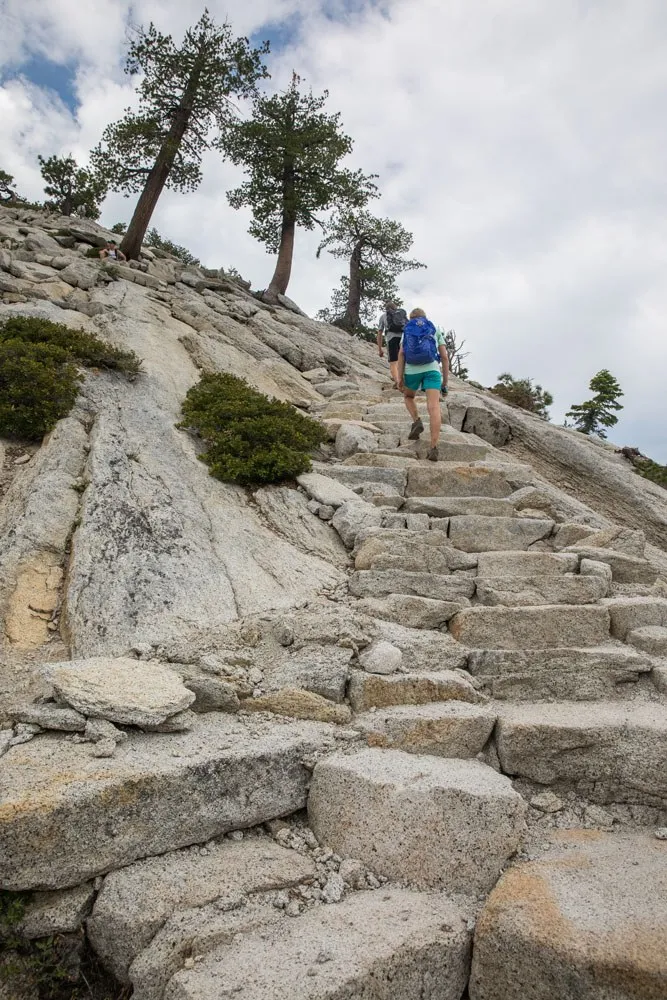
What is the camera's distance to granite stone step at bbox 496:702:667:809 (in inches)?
168

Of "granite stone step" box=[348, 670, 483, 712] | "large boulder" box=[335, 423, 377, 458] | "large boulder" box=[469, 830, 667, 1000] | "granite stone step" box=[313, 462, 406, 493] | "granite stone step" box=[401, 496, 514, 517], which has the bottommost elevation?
"large boulder" box=[469, 830, 667, 1000]

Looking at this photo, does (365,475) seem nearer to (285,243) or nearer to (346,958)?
(346,958)

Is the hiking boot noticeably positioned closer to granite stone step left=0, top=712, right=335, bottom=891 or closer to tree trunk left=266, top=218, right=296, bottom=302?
granite stone step left=0, top=712, right=335, bottom=891

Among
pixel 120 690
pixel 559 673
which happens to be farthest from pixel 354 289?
pixel 120 690

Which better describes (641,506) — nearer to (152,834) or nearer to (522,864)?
(522,864)

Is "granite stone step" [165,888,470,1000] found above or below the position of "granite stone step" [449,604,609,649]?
below

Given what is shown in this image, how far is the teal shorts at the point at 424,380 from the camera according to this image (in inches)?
413

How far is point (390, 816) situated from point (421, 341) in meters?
8.52

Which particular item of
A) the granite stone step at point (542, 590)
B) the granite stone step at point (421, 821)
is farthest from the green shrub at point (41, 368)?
the granite stone step at point (421, 821)

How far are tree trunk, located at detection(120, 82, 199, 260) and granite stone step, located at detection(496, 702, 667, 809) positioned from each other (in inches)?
950

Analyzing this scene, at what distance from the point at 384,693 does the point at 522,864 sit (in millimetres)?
1651

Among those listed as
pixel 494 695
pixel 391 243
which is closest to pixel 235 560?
pixel 494 695

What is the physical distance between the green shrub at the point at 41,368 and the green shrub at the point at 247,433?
71.9 inches

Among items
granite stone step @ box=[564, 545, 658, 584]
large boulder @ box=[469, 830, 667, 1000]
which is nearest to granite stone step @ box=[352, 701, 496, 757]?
large boulder @ box=[469, 830, 667, 1000]
